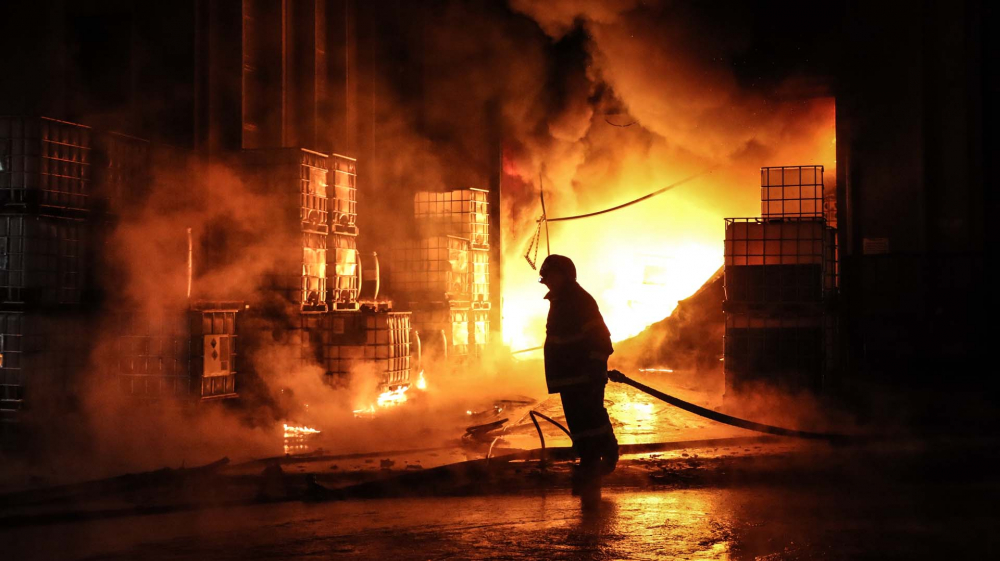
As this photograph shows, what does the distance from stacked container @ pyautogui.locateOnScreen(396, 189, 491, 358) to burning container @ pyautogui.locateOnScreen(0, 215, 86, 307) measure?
561cm

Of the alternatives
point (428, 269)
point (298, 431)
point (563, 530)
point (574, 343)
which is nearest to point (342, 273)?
point (298, 431)

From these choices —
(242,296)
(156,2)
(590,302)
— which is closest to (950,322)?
(590,302)

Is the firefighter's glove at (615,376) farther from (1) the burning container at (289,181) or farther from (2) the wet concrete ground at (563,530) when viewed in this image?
(1) the burning container at (289,181)

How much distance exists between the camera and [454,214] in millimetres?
13766

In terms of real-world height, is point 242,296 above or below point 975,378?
above

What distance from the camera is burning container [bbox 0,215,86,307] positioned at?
7426 millimetres

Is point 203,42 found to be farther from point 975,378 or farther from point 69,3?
point 975,378

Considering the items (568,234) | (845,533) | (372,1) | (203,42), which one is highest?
(372,1)

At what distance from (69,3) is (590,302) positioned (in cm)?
796

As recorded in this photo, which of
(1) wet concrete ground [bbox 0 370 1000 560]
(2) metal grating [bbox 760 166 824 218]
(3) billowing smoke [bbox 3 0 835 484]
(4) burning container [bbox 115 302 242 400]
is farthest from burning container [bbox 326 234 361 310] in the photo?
(2) metal grating [bbox 760 166 824 218]

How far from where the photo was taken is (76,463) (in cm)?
681

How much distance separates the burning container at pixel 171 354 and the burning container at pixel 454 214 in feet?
19.5

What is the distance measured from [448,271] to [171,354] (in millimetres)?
5315

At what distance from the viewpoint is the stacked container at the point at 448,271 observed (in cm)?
1275
